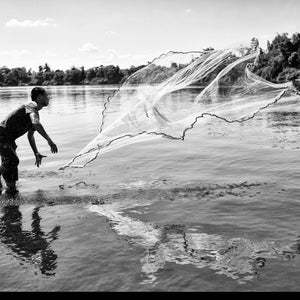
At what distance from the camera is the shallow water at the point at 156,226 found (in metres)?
5.38

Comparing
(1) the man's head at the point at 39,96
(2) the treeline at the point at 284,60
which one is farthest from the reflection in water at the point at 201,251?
(2) the treeline at the point at 284,60

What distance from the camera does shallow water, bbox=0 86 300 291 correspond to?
538 centimetres

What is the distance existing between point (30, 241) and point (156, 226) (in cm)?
211

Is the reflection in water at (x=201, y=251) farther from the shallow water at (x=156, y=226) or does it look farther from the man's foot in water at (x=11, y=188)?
the man's foot in water at (x=11, y=188)

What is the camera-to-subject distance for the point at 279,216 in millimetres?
Answer: 7723

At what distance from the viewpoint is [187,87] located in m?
9.55

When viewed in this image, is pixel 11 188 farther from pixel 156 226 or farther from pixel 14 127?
pixel 156 226

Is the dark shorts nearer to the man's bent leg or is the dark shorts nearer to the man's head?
the man's bent leg

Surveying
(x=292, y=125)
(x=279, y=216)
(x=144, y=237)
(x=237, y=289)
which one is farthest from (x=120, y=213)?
(x=292, y=125)

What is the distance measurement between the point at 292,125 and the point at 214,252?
19.7 metres

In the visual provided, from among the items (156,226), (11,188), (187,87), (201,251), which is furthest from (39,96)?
(201,251)

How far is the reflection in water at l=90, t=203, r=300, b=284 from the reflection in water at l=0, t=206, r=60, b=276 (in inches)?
47.4
